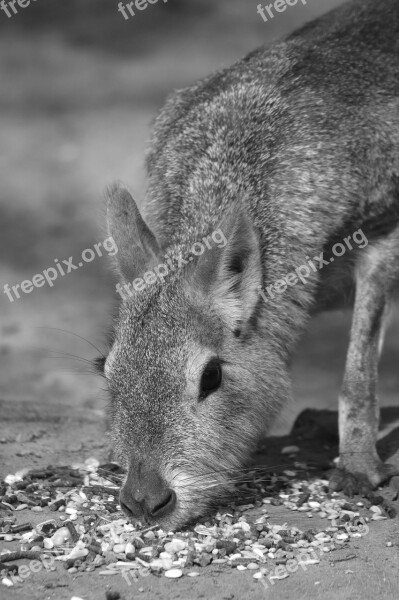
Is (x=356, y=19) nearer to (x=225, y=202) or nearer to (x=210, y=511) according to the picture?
(x=225, y=202)

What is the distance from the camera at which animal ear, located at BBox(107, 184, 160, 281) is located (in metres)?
6.51

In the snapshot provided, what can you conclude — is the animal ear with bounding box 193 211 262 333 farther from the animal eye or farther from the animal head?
the animal eye

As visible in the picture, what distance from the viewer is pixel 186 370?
5.85 meters

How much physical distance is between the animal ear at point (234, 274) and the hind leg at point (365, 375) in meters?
1.35

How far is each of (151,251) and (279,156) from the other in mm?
1267

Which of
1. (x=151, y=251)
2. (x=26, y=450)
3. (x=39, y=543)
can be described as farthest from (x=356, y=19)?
(x=39, y=543)
